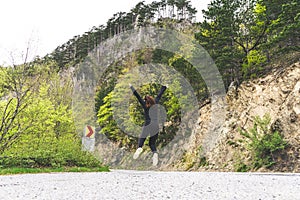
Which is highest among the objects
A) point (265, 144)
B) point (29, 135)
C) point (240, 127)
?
point (29, 135)

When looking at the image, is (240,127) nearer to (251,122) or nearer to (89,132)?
(251,122)

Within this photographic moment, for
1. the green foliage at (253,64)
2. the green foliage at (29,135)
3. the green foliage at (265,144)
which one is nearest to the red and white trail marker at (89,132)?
the green foliage at (29,135)

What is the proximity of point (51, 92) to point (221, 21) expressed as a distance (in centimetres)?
1295

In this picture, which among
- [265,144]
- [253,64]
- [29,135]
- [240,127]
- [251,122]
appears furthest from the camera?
[253,64]

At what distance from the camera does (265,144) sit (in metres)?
15.9

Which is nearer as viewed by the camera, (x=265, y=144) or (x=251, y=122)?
(x=265, y=144)

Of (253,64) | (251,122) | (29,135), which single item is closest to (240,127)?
(251,122)

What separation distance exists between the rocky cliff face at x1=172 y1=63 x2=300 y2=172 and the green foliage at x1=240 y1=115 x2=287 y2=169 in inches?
13.0

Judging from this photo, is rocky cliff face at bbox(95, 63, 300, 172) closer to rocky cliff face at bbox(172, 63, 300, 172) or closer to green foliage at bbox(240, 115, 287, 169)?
rocky cliff face at bbox(172, 63, 300, 172)

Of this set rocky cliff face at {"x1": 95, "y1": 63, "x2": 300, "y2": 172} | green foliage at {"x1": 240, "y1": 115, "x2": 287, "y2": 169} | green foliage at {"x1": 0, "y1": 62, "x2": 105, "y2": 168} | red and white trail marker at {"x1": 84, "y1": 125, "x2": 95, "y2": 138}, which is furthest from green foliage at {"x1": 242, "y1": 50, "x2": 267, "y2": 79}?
red and white trail marker at {"x1": 84, "y1": 125, "x2": 95, "y2": 138}

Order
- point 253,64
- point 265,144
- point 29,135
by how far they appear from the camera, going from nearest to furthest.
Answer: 1. point 29,135
2. point 265,144
3. point 253,64

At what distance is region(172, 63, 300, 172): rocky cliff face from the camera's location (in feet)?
54.0

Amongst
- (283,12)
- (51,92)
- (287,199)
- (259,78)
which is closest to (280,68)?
(259,78)

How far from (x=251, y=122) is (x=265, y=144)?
411 centimetres
